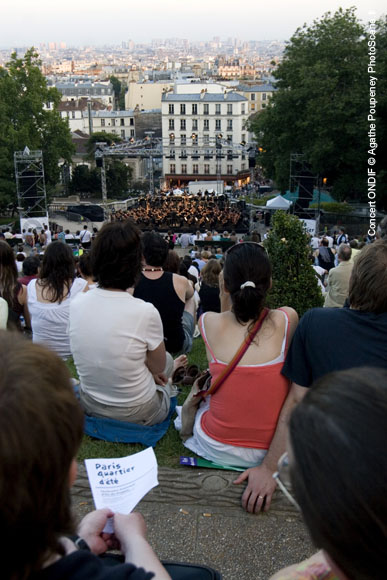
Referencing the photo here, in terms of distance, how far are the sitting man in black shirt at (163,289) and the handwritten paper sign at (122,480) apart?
2.50 metres

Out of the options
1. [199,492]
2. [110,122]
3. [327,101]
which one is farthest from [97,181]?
[199,492]

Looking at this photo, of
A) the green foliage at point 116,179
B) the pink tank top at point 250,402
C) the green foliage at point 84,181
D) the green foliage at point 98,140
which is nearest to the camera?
the pink tank top at point 250,402

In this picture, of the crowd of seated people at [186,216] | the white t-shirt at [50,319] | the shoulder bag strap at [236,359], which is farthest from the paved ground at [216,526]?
the crowd of seated people at [186,216]

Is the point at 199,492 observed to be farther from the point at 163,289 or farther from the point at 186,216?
the point at 186,216

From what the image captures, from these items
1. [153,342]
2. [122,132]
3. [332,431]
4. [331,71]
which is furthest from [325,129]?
[122,132]

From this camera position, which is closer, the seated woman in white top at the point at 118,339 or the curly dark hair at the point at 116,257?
the seated woman in white top at the point at 118,339

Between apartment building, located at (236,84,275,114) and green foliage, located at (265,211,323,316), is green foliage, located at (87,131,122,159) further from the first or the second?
green foliage, located at (265,211,323,316)

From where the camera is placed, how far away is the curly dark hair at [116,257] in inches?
121

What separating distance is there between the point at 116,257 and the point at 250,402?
3.64ft

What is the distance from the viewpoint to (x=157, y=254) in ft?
15.3

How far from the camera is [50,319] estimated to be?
15.2 ft

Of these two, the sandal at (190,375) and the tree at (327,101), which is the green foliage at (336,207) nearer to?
the tree at (327,101)

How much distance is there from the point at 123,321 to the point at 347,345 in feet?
3.78

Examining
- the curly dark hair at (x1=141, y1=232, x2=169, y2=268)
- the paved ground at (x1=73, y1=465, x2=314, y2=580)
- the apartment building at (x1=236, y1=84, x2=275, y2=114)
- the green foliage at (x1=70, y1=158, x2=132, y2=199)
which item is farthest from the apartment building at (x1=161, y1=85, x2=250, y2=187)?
the paved ground at (x1=73, y1=465, x2=314, y2=580)
